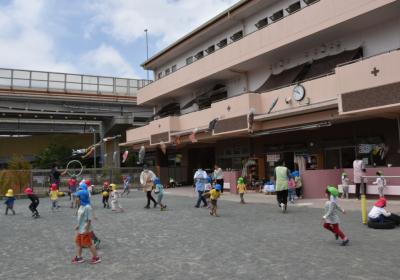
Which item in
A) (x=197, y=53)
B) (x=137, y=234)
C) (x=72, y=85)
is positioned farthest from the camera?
(x=72, y=85)

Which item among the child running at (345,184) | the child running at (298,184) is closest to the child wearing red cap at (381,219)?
the child running at (345,184)

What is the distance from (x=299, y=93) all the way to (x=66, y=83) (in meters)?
30.3

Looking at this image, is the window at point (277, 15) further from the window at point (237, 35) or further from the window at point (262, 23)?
the window at point (237, 35)

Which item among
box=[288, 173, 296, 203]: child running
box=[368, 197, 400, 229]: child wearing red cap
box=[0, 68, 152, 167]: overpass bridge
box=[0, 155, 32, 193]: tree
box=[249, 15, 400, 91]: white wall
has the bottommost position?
box=[368, 197, 400, 229]: child wearing red cap

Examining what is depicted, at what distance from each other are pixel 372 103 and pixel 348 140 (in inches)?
181

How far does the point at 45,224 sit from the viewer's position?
14789 mm

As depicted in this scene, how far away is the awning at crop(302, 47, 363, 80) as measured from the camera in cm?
2016

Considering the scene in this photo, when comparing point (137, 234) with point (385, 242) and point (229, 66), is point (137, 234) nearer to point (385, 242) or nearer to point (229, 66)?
point (385, 242)

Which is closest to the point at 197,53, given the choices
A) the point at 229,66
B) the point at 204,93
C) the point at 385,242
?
the point at 204,93

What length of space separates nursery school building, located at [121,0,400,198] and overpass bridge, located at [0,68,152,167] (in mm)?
14442

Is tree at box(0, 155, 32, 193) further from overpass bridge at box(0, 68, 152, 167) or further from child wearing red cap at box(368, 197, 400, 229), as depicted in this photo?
child wearing red cap at box(368, 197, 400, 229)

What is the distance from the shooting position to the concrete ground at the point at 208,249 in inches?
295

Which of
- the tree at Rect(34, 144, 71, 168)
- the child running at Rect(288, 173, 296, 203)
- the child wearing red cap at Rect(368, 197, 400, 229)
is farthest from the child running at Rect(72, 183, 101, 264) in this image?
the tree at Rect(34, 144, 71, 168)

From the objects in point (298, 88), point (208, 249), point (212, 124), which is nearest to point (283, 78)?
point (298, 88)
